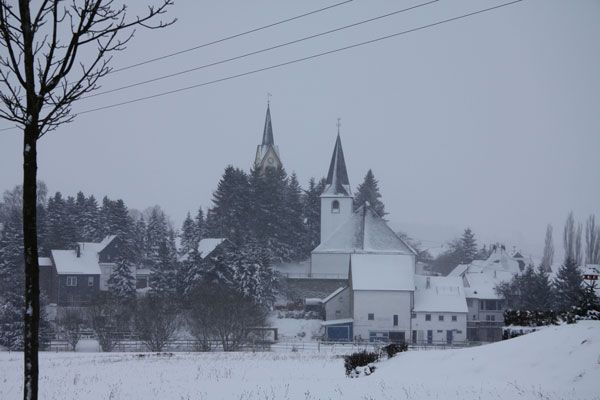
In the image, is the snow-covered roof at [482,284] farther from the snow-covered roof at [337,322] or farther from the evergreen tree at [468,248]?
the evergreen tree at [468,248]

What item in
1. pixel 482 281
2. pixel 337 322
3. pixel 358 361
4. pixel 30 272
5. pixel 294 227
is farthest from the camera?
pixel 294 227

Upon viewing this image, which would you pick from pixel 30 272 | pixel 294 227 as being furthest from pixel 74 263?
pixel 30 272

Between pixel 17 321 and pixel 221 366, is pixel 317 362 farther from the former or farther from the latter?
pixel 17 321

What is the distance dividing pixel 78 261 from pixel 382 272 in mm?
33329

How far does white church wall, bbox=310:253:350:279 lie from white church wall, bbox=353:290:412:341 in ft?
45.4

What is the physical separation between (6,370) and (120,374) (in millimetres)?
7034

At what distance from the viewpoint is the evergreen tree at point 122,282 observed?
5525cm

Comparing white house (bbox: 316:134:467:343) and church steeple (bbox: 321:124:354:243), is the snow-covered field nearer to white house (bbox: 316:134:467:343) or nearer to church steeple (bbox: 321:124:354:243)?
white house (bbox: 316:134:467:343)

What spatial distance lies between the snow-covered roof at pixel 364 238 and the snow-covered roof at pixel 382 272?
6729 mm

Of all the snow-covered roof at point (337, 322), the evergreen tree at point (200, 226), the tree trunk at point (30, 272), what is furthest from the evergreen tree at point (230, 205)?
the tree trunk at point (30, 272)

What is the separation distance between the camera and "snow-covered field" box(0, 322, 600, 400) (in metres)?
10.5

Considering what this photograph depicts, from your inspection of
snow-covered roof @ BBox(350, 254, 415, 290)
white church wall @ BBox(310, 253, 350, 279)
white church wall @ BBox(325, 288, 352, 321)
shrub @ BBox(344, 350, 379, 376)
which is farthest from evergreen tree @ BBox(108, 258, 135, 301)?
shrub @ BBox(344, 350, 379, 376)

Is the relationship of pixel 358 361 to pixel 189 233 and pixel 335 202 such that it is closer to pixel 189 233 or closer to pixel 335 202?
pixel 335 202

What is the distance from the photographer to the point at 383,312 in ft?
185
